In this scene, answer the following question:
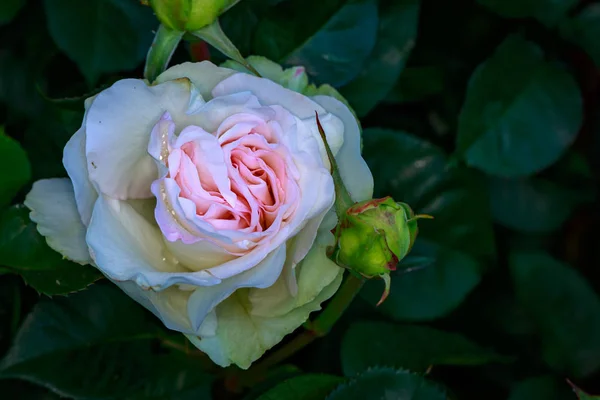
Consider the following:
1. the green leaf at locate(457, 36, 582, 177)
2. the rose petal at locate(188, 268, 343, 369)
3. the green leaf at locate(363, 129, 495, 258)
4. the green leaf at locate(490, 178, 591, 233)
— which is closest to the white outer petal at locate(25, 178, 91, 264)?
the rose petal at locate(188, 268, 343, 369)

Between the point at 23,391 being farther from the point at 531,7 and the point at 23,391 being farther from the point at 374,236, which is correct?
the point at 531,7

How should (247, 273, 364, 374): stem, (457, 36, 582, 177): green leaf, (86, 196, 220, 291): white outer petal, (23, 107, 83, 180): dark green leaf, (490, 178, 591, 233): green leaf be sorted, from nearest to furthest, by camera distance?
(86, 196, 220, 291): white outer petal, (247, 273, 364, 374): stem, (23, 107, 83, 180): dark green leaf, (457, 36, 582, 177): green leaf, (490, 178, 591, 233): green leaf

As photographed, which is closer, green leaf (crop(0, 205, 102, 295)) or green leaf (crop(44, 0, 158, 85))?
green leaf (crop(0, 205, 102, 295))

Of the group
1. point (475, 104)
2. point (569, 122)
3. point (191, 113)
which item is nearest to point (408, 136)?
point (475, 104)

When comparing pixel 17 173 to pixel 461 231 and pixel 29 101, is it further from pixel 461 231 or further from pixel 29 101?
pixel 461 231

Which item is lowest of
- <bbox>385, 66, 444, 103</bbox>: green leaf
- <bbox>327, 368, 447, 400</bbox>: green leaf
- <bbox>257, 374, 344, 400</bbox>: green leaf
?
<bbox>257, 374, 344, 400</bbox>: green leaf

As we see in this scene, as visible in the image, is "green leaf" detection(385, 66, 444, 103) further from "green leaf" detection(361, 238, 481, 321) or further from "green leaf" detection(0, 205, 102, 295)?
"green leaf" detection(0, 205, 102, 295)

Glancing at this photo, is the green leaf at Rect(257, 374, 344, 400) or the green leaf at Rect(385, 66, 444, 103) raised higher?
the green leaf at Rect(385, 66, 444, 103)

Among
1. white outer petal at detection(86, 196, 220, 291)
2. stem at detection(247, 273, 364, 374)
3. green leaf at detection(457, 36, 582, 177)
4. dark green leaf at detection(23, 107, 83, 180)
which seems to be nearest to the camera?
white outer petal at detection(86, 196, 220, 291)
